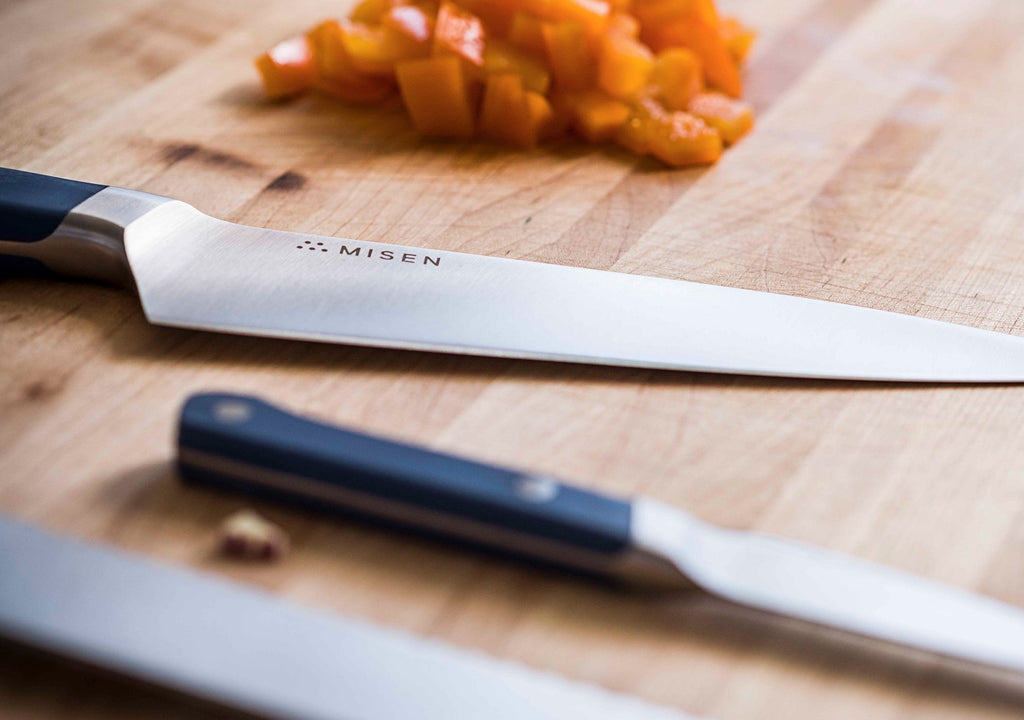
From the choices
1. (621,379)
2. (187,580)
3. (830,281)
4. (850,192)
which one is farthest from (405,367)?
(850,192)

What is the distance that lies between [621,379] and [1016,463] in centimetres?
35

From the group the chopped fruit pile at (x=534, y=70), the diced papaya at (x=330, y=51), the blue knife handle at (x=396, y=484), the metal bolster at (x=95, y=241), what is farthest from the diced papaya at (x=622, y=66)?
the blue knife handle at (x=396, y=484)

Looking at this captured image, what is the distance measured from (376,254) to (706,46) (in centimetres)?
61

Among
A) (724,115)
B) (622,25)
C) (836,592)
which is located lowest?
(836,592)

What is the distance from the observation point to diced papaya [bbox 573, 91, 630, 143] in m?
1.26

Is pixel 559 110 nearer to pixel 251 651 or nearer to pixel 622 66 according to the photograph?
pixel 622 66

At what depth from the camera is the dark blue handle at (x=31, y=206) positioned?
952 millimetres

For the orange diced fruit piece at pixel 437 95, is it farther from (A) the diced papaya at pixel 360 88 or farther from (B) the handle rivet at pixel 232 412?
(B) the handle rivet at pixel 232 412

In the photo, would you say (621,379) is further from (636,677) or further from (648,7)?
(648,7)

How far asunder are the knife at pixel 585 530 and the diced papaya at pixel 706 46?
0.78 m

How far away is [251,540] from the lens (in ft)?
2.46

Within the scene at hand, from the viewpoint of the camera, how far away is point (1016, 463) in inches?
35.1

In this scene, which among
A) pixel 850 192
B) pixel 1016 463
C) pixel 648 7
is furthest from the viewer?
pixel 648 7

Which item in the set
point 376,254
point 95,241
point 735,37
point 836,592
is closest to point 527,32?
point 735,37
